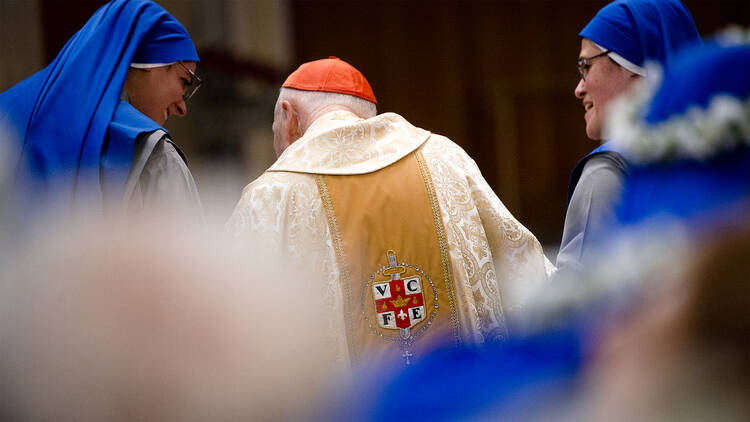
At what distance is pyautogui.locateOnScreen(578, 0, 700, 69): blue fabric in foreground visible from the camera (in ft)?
8.11

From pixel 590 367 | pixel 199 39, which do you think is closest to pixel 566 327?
pixel 590 367

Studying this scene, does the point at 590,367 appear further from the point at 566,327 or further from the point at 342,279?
the point at 342,279

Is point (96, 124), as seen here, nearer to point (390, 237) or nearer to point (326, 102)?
point (326, 102)

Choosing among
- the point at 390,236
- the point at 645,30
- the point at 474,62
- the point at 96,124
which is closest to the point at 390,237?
the point at 390,236

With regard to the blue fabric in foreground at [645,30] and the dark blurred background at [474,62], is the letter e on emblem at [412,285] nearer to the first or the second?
the blue fabric in foreground at [645,30]

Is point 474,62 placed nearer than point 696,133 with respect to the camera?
No

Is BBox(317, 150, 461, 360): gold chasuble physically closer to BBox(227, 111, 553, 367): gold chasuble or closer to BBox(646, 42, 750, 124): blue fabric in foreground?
BBox(227, 111, 553, 367): gold chasuble

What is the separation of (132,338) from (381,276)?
173 cm

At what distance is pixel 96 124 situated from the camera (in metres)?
2.26

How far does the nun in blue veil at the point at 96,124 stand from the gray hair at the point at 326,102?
553 mm

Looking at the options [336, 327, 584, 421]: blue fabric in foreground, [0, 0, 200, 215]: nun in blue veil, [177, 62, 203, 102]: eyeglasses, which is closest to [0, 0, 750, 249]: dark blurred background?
[177, 62, 203, 102]: eyeglasses

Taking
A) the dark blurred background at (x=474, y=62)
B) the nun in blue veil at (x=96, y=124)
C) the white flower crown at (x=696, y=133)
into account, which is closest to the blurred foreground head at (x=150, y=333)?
the white flower crown at (x=696, y=133)

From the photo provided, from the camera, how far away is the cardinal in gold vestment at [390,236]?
2375 millimetres

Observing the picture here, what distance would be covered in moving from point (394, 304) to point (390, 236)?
21 cm
